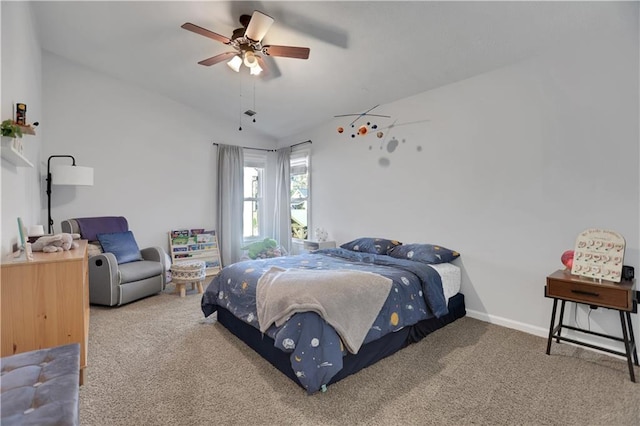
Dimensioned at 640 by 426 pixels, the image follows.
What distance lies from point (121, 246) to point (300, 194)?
2873mm

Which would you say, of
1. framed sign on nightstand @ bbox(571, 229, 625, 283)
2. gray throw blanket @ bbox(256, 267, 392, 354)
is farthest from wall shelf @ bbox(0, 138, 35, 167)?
framed sign on nightstand @ bbox(571, 229, 625, 283)

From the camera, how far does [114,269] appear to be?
3.45 meters

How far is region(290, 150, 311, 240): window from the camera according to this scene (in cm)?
542

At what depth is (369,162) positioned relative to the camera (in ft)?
14.0

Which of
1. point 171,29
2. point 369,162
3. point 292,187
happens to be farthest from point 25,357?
point 292,187

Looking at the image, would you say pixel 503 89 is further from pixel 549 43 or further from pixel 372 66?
pixel 372 66

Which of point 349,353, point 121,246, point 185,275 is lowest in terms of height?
point 349,353

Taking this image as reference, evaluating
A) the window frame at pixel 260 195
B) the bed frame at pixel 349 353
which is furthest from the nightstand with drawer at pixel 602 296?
the window frame at pixel 260 195

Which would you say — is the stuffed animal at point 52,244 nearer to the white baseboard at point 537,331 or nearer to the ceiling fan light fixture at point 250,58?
the ceiling fan light fixture at point 250,58

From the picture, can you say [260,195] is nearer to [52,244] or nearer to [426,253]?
[426,253]

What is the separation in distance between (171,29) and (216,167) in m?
2.45

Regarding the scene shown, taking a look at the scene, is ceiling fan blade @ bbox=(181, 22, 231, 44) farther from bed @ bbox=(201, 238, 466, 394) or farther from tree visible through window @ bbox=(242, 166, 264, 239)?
tree visible through window @ bbox=(242, 166, 264, 239)

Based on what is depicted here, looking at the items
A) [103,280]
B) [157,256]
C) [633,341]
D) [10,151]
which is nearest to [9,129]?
[10,151]

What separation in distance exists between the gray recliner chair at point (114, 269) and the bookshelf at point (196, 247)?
2.18 ft
